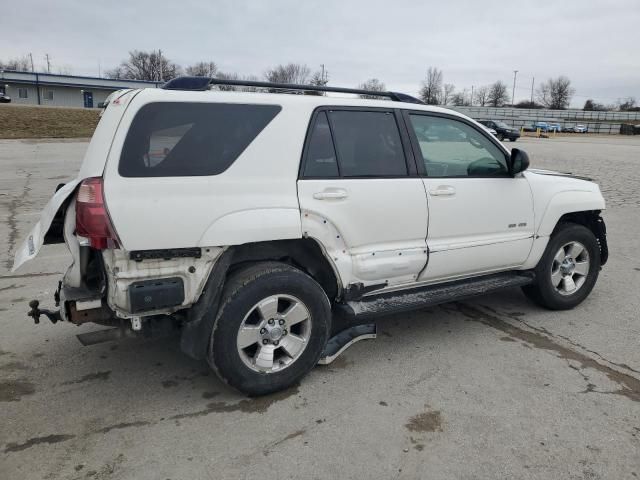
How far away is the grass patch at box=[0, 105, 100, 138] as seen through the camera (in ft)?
94.8

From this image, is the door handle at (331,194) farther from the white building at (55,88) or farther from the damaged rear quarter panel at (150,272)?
the white building at (55,88)

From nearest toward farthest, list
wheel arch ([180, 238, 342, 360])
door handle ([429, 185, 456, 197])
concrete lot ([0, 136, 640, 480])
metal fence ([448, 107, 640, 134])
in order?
concrete lot ([0, 136, 640, 480]) → wheel arch ([180, 238, 342, 360]) → door handle ([429, 185, 456, 197]) → metal fence ([448, 107, 640, 134])

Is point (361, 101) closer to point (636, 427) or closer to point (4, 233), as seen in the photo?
point (636, 427)

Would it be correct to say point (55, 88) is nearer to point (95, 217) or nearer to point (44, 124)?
point (44, 124)

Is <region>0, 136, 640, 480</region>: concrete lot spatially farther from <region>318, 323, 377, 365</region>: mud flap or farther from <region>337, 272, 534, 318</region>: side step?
<region>337, 272, 534, 318</region>: side step

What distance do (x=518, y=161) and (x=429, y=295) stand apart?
1.35 m

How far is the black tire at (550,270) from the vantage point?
15.7 ft

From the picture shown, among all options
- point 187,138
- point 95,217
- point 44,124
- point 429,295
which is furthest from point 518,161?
point 44,124

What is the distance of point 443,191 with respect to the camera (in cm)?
399

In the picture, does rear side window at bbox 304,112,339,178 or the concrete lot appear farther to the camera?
rear side window at bbox 304,112,339,178

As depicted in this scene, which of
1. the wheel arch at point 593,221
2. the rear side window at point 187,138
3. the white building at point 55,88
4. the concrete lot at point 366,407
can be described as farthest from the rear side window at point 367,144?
the white building at point 55,88

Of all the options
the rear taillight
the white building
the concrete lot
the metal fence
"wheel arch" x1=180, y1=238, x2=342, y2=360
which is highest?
the white building

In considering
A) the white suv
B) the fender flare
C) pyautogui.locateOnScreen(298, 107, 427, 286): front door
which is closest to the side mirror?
the white suv

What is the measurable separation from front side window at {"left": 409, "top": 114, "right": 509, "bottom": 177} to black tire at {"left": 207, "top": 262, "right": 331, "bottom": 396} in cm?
136
